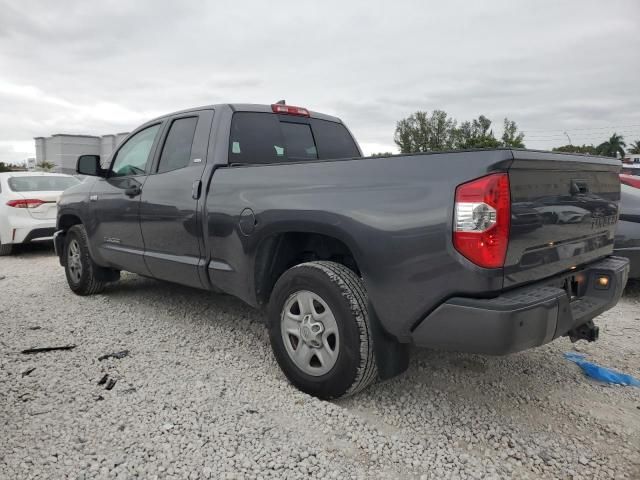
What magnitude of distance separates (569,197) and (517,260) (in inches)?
24.3

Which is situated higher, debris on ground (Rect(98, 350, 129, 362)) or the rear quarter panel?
the rear quarter panel

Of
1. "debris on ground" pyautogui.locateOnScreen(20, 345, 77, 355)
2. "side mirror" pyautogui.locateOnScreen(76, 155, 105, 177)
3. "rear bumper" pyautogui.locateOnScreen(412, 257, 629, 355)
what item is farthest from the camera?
"side mirror" pyautogui.locateOnScreen(76, 155, 105, 177)

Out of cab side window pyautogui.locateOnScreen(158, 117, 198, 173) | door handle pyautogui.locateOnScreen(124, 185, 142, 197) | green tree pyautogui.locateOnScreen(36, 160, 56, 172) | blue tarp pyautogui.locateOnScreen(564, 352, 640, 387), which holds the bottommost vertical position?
blue tarp pyautogui.locateOnScreen(564, 352, 640, 387)

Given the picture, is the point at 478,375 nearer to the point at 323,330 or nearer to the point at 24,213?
the point at 323,330

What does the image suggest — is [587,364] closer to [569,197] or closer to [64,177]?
[569,197]

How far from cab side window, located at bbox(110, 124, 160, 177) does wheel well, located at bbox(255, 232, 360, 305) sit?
1.82 m

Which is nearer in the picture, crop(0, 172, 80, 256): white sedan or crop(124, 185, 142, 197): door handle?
crop(124, 185, 142, 197): door handle

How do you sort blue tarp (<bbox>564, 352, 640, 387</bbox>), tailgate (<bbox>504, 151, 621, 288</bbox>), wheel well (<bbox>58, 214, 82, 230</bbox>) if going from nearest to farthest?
tailgate (<bbox>504, 151, 621, 288</bbox>), blue tarp (<bbox>564, 352, 640, 387</bbox>), wheel well (<bbox>58, 214, 82, 230</bbox>)

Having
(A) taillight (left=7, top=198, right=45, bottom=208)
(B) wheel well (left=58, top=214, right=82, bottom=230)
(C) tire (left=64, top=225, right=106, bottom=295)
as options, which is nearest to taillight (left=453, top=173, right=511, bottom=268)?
(C) tire (left=64, top=225, right=106, bottom=295)

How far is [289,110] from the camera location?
13.8 ft

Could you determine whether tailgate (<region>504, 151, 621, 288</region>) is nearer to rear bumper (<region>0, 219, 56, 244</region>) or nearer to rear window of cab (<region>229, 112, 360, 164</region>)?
rear window of cab (<region>229, 112, 360, 164</region>)

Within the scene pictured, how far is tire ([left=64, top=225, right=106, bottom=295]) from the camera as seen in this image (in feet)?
16.9

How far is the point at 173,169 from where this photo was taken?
3941mm

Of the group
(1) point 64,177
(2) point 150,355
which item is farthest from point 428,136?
(2) point 150,355
